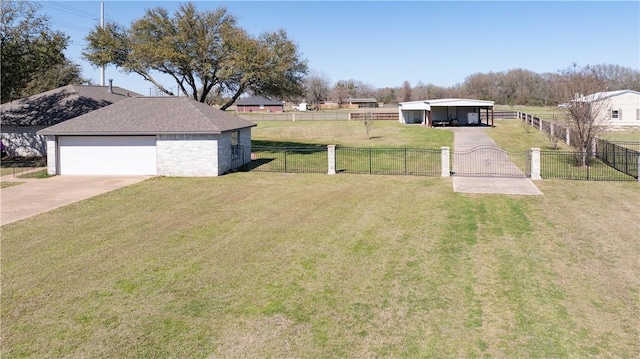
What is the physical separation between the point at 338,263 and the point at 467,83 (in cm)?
11614

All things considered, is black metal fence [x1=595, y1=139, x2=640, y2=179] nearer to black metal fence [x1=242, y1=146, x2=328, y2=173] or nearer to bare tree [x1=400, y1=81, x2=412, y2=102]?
black metal fence [x1=242, y1=146, x2=328, y2=173]

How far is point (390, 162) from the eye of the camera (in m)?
26.4

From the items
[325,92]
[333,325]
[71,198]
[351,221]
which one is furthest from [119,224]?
[325,92]

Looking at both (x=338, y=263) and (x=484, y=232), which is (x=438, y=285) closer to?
(x=338, y=263)

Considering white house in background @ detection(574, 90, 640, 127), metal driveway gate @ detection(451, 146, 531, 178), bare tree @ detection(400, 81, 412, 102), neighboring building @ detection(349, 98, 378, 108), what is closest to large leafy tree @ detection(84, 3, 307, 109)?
metal driveway gate @ detection(451, 146, 531, 178)

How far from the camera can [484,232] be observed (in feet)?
Answer: 41.3

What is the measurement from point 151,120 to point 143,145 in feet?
4.68

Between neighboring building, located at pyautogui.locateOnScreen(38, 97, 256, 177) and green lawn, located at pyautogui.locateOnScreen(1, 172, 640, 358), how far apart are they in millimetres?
6429

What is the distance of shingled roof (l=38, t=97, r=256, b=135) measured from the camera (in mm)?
22438

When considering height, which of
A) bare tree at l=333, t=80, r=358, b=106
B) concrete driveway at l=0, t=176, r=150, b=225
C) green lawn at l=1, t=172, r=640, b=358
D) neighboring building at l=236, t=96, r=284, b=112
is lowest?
green lawn at l=1, t=172, r=640, b=358

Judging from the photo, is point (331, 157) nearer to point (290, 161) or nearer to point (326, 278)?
point (290, 161)

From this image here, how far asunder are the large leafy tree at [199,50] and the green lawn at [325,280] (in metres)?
16.8

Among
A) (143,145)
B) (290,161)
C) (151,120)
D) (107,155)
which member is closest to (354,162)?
(290,161)

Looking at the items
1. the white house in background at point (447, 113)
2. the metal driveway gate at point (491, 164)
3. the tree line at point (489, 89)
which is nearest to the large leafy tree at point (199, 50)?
the metal driveway gate at point (491, 164)
